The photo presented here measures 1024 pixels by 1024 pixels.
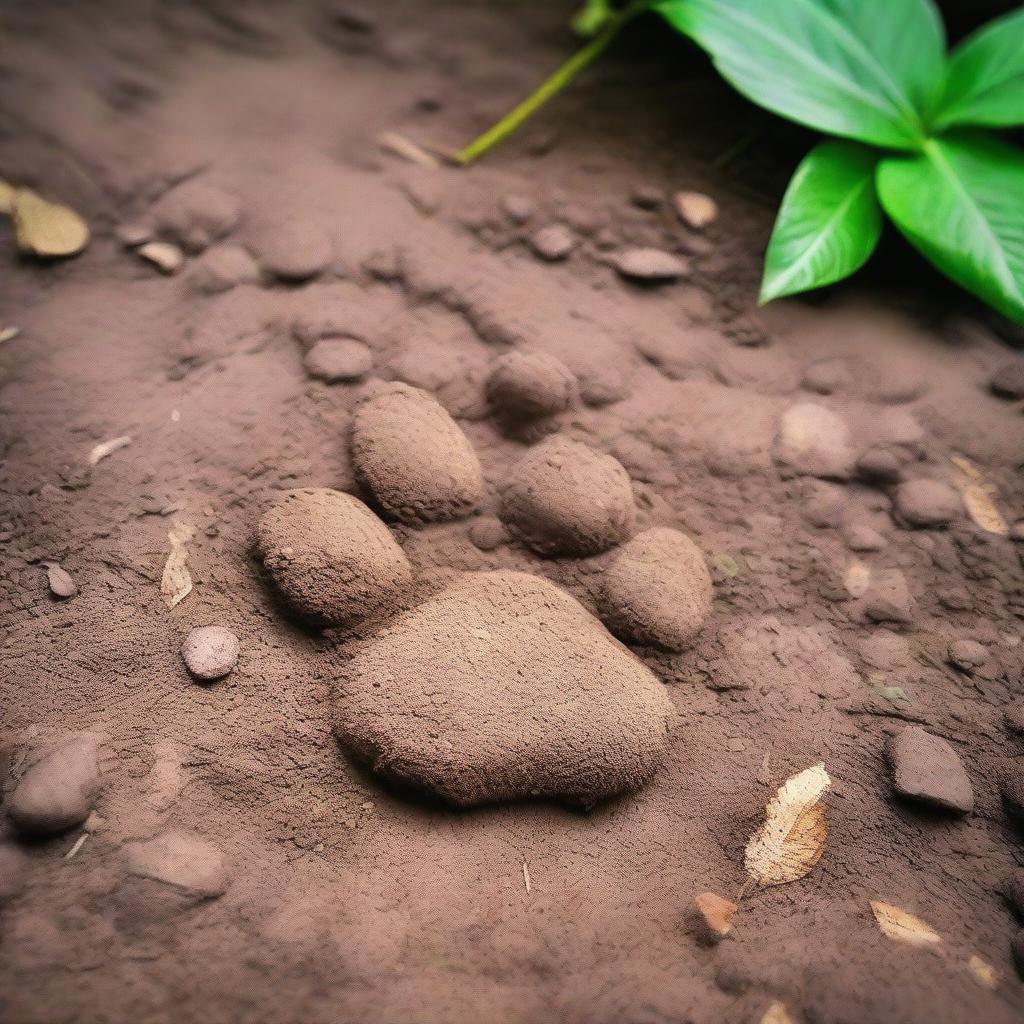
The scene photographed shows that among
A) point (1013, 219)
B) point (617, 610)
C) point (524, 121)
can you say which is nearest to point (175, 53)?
point (524, 121)

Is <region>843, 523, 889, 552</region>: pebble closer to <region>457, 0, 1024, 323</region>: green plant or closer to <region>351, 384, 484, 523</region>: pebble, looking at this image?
<region>457, 0, 1024, 323</region>: green plant

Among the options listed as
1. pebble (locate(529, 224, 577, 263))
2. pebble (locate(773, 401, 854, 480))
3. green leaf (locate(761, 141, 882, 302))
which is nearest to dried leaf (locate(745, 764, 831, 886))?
pebble (locate(773, 401, 854, 480))

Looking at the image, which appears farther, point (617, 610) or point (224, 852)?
point (617, 610)

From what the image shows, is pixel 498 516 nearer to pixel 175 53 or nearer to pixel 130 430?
pixel 130 430

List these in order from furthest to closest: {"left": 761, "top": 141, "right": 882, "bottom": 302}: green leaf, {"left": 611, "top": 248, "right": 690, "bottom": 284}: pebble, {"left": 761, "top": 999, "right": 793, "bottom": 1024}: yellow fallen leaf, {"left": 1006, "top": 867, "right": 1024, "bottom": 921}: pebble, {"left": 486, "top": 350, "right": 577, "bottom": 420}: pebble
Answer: {"left": 611, "top": 248, "right": 690, "bottom": 284}: pebble
{"left": 761, "top": 141, "right": 882, "bottom": 302}: green leaf
{"left": 486, "top": 350, "right": 577, "bottom": 420}: pebble
{"left": 1006, "top": 867, "right": 1024, "bottom": 921}: pebble
{"left": 761, "top": 999, "right": 793, "bottom": 1024}: yellow fallen leaf

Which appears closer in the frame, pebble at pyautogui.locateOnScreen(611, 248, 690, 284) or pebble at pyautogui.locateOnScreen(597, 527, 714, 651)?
pebble at pyautogui.locateOnScreen(597, 527, 714, 651)

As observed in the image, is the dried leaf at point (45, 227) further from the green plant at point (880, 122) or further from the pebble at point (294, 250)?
the green plant at point (880, 122)

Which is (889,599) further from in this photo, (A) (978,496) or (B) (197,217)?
(B) (197,217)
